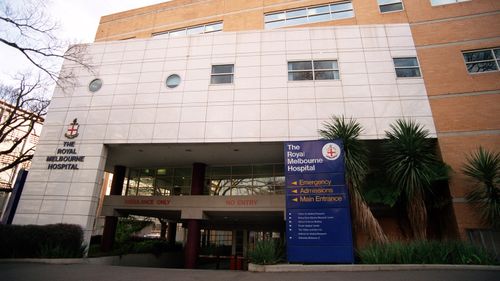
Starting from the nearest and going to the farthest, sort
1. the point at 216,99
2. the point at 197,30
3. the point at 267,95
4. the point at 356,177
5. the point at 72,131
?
the point at 356,177
the point at 267,95
the point at 216,99
the point at 72,131
the point at 197,30

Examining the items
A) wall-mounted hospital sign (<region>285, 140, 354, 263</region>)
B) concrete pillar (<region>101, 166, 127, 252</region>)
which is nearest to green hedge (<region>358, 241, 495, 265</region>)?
wall-mounted hospital sign (<region>285, 140, 354, 263</region>)

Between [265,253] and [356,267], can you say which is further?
[265,253]

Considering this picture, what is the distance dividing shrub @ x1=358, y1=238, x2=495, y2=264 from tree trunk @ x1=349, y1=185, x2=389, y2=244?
611mm

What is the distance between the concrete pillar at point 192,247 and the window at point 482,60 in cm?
1721

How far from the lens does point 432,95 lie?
13.2m

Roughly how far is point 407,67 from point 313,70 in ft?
16.3

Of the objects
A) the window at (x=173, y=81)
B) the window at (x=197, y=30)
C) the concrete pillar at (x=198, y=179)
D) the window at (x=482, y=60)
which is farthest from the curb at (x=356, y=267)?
the window at (x=197, y=30)

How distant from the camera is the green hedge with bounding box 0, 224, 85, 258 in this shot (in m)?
11.0

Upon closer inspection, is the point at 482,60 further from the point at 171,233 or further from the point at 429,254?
the point at 171,233

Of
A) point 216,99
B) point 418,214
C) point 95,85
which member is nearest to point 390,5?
point 216,99

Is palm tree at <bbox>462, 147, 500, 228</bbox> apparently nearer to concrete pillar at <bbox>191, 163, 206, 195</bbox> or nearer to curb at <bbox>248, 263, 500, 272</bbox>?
curb at <bbox>248, 263, 500, 272</bbox>

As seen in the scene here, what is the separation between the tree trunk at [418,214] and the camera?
10539 mm

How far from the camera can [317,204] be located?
10500 millimetres

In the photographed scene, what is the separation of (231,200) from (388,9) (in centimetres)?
1608
